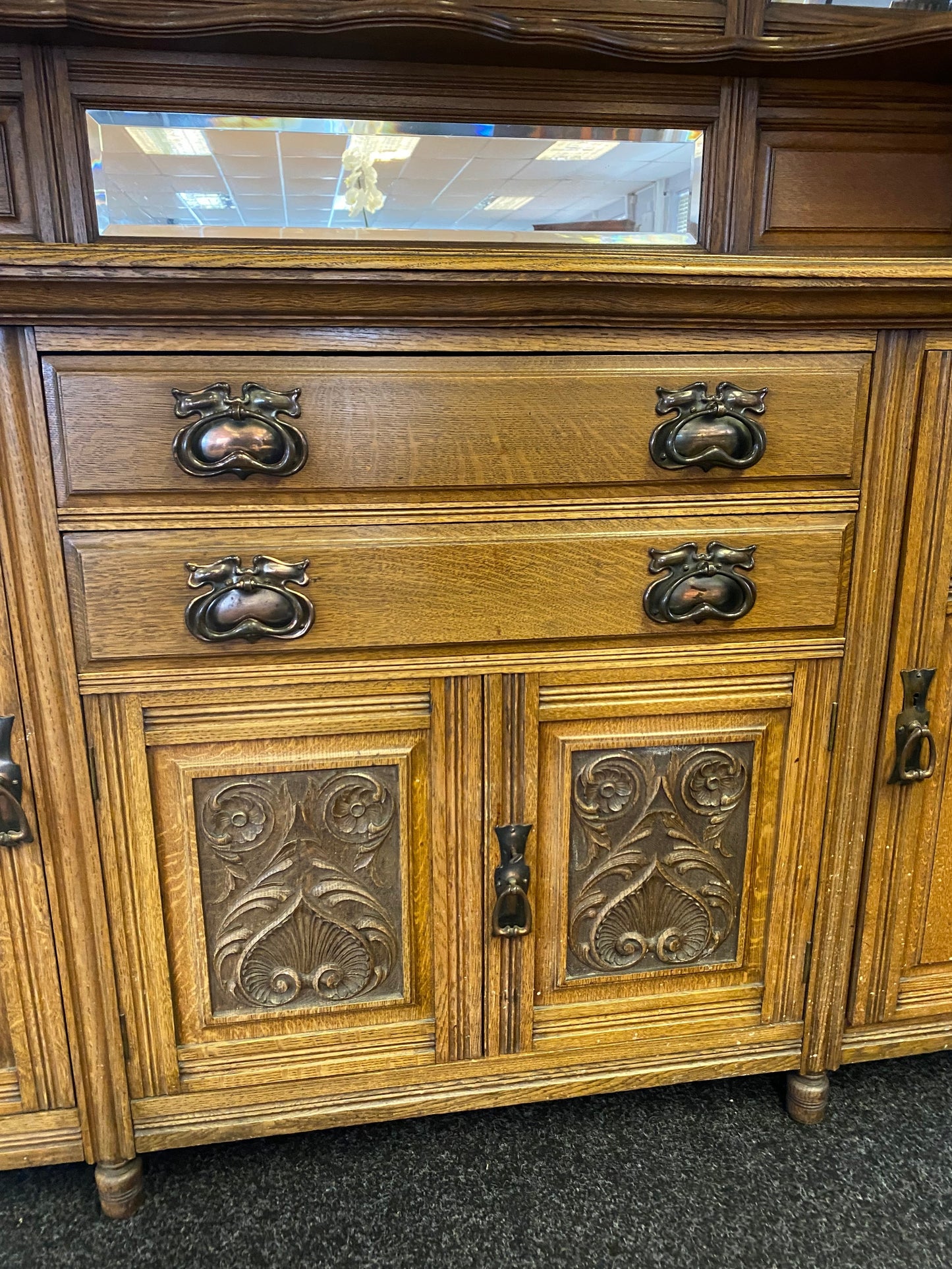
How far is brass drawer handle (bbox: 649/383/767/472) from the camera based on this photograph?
900 millimetres

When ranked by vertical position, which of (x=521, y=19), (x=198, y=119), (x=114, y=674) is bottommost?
(x=114, y=674)

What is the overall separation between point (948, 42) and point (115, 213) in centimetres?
110

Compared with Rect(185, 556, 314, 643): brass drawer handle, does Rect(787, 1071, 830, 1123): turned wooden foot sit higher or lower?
lower

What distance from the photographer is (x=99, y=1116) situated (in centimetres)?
97

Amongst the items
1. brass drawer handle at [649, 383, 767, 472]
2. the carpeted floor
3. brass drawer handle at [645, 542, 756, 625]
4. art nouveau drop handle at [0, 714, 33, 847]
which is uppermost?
brass drawer handle at [649, 383, 767, 472]

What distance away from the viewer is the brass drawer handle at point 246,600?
0.86 metres

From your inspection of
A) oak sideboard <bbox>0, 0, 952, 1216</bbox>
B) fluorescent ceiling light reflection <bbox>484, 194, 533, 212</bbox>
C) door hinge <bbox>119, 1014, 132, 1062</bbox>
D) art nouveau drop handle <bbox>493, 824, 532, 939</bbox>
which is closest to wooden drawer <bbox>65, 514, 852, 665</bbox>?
oak sideboard <bbox>0, 0, 952, 1216</bbox>

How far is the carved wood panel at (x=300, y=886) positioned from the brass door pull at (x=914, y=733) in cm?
61

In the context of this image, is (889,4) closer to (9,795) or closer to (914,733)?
(914,733)

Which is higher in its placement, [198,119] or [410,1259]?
[198,119]

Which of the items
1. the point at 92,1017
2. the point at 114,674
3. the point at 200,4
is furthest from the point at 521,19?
the point at 92,1017

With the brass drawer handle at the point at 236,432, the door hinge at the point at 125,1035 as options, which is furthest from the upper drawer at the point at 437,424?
the door hinge at the point at 125,1035

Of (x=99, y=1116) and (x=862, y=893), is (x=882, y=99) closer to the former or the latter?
(x=862, y=893)

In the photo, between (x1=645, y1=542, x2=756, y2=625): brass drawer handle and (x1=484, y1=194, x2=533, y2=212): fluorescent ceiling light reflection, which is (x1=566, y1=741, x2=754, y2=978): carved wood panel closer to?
(x1=645, y1=542, x2=756, y2=625): brass drawer handle
